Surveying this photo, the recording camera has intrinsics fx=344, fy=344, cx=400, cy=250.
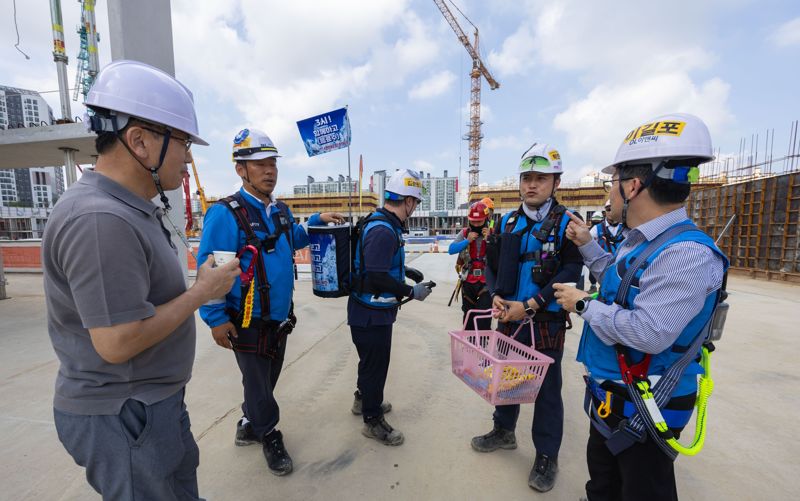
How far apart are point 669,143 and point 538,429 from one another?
1964 mm

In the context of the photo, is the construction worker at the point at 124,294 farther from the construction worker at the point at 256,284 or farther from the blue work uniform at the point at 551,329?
the blue work uniform at the point at 551,329

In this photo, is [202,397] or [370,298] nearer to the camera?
[370,298]

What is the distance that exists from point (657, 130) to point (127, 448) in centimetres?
244

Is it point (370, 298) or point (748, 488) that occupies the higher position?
point (370, 298)

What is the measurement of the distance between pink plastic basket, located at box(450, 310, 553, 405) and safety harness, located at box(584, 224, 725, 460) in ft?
1.88

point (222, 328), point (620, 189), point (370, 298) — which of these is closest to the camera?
point (620, 189)

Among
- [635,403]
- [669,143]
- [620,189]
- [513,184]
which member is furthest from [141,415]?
[513,184]

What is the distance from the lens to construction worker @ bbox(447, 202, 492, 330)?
473cm

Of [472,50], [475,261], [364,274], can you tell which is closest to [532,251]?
[364,274]

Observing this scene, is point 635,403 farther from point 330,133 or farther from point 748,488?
point 330,133

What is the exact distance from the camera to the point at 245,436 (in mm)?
2742

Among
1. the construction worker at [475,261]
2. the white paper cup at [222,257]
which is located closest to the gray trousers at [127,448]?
the white paper cup at [222,257]

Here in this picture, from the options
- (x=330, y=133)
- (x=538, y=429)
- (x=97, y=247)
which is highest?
(x=330, y=133)

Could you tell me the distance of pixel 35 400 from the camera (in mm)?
3256
